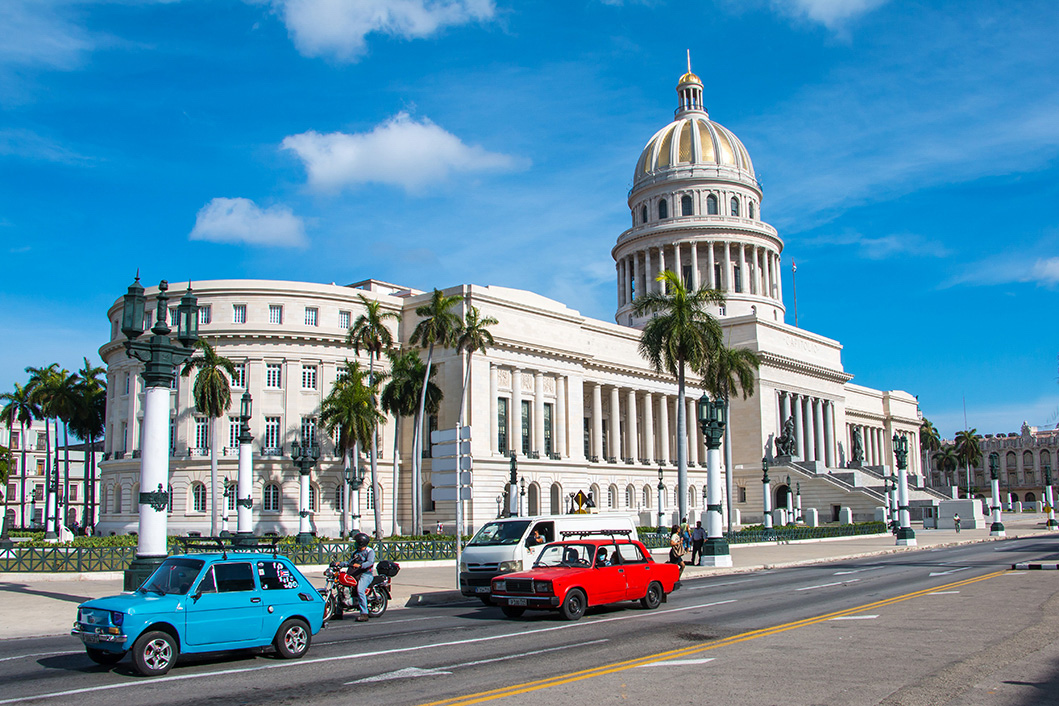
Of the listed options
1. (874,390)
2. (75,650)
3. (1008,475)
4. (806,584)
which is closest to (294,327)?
(806,584)

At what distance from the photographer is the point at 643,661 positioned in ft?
42.8

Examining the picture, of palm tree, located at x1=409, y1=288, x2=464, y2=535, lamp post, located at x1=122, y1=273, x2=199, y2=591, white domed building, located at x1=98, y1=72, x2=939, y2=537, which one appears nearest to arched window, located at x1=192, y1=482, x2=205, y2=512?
white domed building, located at x1=98, y1=72, x2=939, y2=537

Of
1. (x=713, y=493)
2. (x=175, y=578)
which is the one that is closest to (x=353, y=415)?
(x=713, y=493)

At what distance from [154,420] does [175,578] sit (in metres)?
6.93

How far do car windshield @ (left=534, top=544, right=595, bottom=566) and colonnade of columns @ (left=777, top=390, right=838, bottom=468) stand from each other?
7636 cm

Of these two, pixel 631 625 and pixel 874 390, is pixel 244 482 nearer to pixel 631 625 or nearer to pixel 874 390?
pixel 631 625

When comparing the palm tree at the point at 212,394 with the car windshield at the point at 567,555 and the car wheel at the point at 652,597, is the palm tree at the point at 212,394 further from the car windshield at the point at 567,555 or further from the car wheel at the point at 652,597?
the car wheel at the point at 652,597

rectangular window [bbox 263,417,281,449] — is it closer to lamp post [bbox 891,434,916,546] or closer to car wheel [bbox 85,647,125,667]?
lamp post [bbox 891,434,916,546]

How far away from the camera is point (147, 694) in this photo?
11.1 meters

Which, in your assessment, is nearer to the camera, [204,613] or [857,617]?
[204,613]

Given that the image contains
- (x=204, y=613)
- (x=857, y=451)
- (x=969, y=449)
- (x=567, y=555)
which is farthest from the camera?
(x=969, y=449)

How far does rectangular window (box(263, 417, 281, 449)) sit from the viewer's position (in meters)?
62.7

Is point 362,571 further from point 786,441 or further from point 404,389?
point 786,441

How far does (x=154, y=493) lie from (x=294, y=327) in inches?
1799
